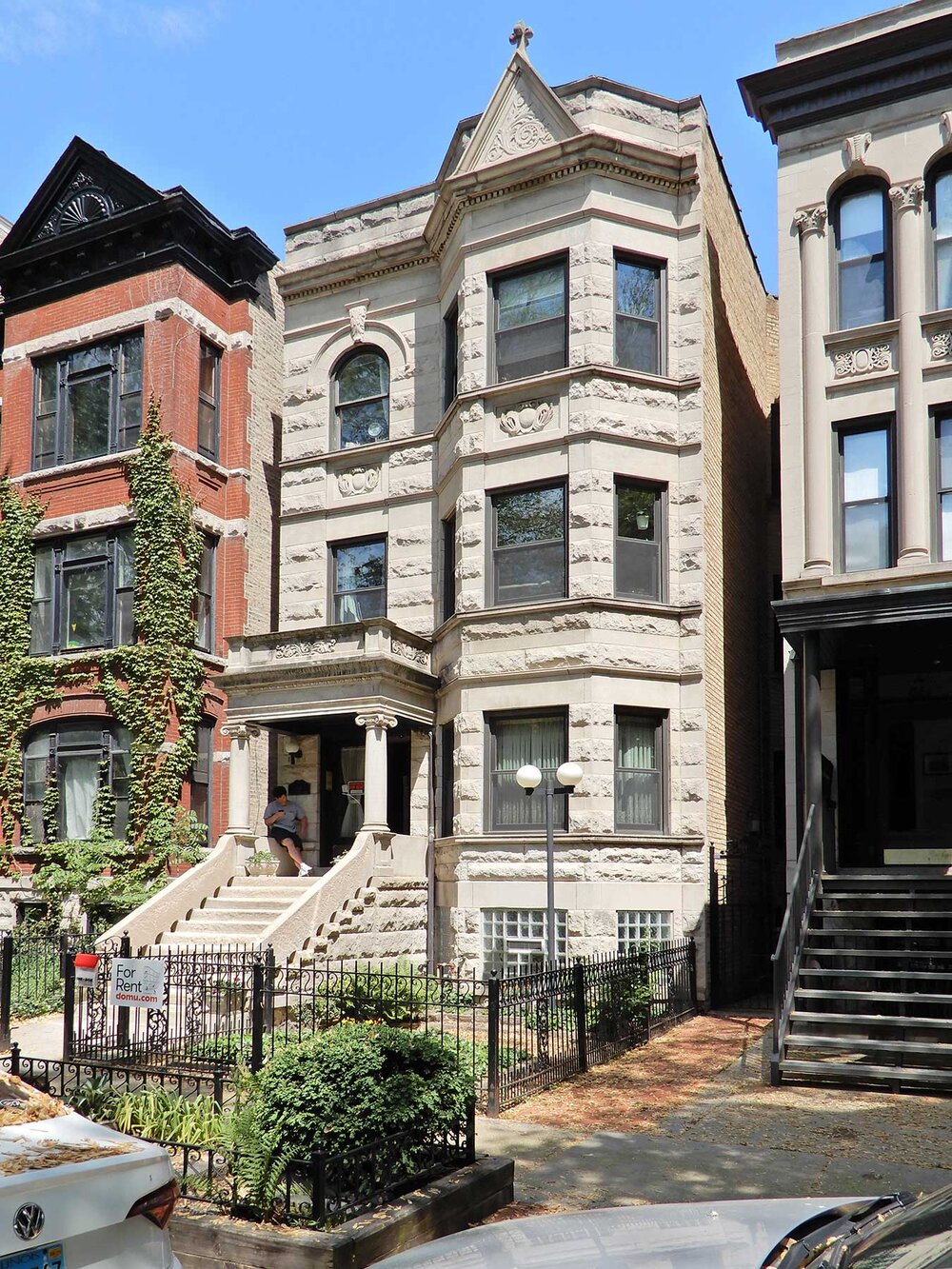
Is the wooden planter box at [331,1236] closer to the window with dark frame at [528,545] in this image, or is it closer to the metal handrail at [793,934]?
the metal handrail at [793,934]

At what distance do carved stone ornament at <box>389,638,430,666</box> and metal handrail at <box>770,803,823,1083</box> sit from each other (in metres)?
8.11

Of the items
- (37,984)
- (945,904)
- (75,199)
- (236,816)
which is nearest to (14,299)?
(75,199)

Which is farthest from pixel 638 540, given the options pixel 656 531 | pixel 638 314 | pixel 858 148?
pixel 858 148

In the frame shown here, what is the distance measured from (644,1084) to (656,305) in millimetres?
13328

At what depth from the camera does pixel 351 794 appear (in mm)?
22734

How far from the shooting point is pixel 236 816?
20688 millimetres

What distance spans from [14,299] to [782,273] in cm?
1706

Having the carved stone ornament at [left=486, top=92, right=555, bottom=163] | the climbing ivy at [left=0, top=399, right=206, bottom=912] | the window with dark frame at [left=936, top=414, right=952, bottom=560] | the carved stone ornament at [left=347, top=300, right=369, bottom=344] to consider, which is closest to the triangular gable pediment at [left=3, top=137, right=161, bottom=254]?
the climbing ivy at [left=0, top=399, right=206, bottom=912]

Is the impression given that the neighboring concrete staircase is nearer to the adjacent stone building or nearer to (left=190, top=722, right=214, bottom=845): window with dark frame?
the adjacent stone building

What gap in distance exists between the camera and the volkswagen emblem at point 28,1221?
4047 mm

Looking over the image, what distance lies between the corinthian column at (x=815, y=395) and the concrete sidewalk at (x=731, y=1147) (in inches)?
316

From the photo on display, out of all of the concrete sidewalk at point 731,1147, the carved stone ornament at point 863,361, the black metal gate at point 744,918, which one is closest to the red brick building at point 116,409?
the black metal gate at point 744,918

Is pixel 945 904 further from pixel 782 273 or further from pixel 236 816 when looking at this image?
pixel 236 816

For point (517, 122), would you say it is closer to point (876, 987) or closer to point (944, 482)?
point (944, 482)
